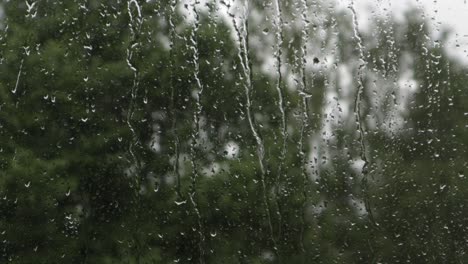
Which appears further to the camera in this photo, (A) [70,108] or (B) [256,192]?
(A) [70,108]

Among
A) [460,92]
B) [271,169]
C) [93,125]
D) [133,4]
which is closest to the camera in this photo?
[460,92]

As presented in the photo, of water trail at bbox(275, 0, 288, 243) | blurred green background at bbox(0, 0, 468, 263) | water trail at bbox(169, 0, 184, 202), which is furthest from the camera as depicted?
water trail at bbox(169, 0, 184, 202)

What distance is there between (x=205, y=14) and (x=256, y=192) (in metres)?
1.33

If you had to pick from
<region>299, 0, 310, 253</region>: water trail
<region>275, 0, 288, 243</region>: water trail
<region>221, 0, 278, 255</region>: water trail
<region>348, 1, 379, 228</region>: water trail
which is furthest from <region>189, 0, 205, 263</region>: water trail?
<region>348, 1, 379, 228</region>: water trail

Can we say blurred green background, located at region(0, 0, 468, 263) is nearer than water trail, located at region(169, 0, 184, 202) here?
Yes

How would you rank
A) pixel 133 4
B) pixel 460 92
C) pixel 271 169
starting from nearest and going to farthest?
pixel 460 92 < pixel 271 169 < pixel 133 4

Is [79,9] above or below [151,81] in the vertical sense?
above

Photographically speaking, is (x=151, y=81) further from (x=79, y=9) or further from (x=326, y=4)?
(x=326, y=4)

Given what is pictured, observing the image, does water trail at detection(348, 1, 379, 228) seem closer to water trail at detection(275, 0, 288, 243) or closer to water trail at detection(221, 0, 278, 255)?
water trail at detection(275, 0, 288, 243)

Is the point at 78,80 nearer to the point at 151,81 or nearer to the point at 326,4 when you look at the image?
the point at 151,81

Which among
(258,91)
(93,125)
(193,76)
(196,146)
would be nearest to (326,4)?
(258,91)

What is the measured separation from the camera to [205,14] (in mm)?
4117

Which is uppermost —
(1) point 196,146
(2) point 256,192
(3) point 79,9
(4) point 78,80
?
(3) point 79,9

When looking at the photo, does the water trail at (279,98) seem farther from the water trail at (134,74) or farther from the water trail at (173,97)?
the water trail at (134,74)
